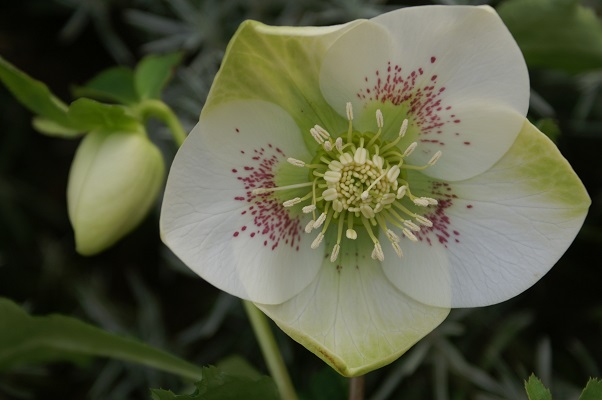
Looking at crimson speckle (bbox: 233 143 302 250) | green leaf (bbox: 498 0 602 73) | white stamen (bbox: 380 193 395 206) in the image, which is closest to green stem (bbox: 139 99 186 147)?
crimson speckle (bbox: 233 143 302 250)

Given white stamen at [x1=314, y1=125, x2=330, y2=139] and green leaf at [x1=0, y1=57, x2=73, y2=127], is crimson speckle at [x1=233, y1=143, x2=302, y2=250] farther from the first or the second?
green leaf at [x1=0, y1=57, x2=73, y2=127]

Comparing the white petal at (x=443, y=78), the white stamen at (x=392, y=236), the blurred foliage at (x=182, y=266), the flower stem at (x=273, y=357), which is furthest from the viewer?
the blurred foliage at (x=182, y=266)

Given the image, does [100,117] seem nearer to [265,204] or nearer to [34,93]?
[34,93]

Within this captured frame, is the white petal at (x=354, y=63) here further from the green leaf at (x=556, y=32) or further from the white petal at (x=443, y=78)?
the green leaf at (x=556, y=32)

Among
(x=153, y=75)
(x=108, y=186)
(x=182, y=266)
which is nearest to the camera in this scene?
(x=108, y=186)

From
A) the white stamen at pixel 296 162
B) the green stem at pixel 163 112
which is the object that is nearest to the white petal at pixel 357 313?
the white stamen at pixel 296 162

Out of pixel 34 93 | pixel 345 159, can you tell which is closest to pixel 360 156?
pixel 345 159
